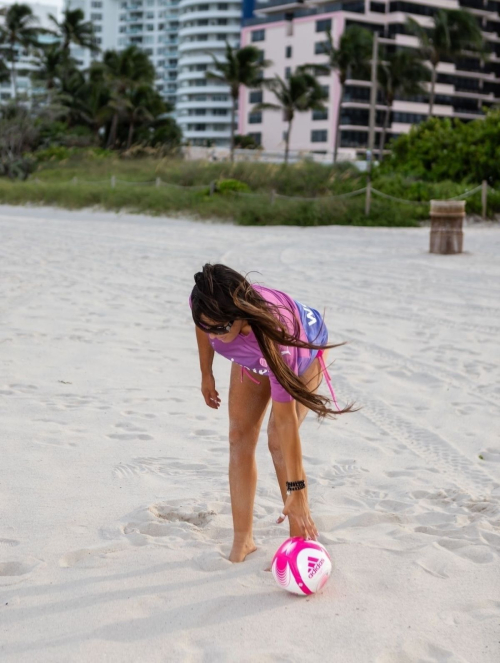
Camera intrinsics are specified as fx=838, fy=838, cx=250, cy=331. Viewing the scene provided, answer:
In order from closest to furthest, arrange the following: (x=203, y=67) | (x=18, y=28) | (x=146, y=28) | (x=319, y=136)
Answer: (x=18, y=28)
(x=319, y=136)
(x=203, y=67)
(x=146, y=28)

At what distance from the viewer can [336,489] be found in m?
4.25

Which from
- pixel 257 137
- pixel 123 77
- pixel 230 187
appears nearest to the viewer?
pixel 230 187

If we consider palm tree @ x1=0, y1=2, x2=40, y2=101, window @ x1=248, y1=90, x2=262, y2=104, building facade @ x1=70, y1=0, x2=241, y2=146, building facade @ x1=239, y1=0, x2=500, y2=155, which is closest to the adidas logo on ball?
palm tree @ x1=0, y1=2, x2=40, y2=101

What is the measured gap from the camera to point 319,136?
71500 mm

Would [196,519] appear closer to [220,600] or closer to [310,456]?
[220,600]

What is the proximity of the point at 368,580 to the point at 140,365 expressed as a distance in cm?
375

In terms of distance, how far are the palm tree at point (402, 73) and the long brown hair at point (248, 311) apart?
172 feet

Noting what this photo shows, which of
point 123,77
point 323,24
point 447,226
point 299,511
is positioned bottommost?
point 299,511

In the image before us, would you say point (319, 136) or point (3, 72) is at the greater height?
point (3, 72)

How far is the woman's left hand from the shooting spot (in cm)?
306

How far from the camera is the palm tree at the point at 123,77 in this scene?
51.5 meters

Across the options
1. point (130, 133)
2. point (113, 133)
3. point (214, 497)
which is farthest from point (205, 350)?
point (113, 133)

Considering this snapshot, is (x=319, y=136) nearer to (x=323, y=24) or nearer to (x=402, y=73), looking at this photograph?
(x=323, y=24)

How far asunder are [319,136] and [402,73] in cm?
1799
